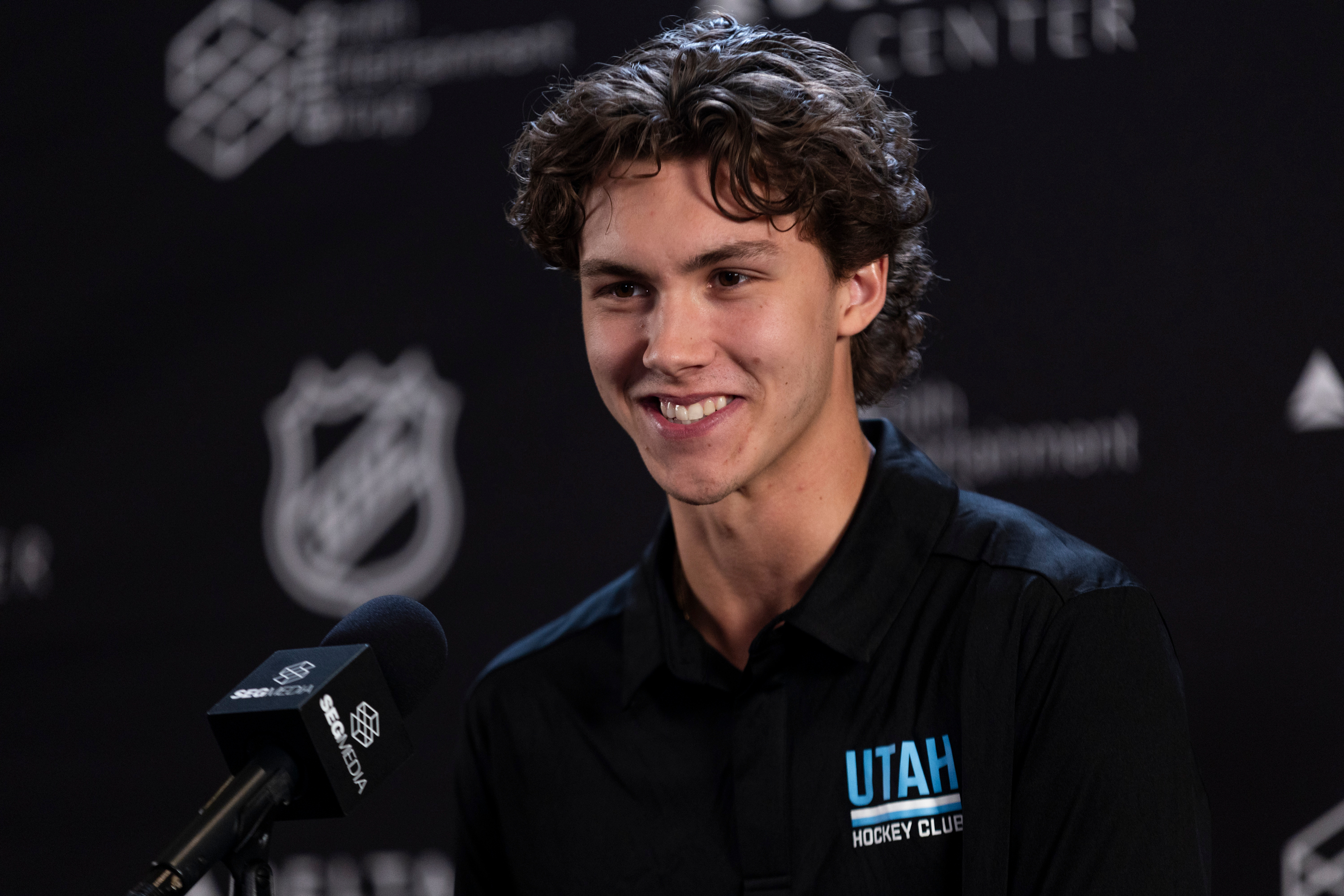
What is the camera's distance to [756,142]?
1.34m

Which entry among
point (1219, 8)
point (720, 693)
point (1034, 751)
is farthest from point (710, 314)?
point (1219, 8)

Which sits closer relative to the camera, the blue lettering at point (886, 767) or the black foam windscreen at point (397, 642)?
the black foam windscreen at point (397, 642)

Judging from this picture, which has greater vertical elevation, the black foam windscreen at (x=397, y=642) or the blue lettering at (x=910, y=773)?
the black foam windscreen at (x=397, y=642)

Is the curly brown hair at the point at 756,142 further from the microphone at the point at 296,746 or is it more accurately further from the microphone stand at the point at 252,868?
the microphone stand at the point at 252,868

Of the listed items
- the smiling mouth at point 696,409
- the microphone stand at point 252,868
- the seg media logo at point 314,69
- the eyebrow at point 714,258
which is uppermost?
the seg media logo at point 314,69

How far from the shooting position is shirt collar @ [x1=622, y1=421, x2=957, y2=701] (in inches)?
52.2

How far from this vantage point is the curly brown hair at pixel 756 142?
134 cm

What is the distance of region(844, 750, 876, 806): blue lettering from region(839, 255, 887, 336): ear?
0.49 m

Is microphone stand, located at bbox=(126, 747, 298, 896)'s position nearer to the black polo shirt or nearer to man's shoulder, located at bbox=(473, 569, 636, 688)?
the black polo shirt

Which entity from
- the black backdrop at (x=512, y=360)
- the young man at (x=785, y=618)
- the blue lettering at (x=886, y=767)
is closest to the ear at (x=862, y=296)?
the young man at (x=785, y=618)

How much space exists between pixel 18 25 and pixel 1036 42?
1936mm

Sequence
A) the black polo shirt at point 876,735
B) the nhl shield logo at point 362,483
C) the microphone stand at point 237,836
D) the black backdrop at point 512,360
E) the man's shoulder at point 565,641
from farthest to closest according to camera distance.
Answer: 1. the nhl shield logo at point 362,483
2. the black backdrop at point 512,360
3. the man's shoulder at point 565,641
4. the black polo shirt at point 876,735
5. the microphone stand at point 237,836

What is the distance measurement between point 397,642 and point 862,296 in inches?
29.6

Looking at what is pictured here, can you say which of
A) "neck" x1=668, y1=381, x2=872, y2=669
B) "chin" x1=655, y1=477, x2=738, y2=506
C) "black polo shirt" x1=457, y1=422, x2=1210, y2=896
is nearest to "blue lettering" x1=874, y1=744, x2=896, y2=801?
"black polo shirt" x1=457, y1=422, x2=1210, y2=896
